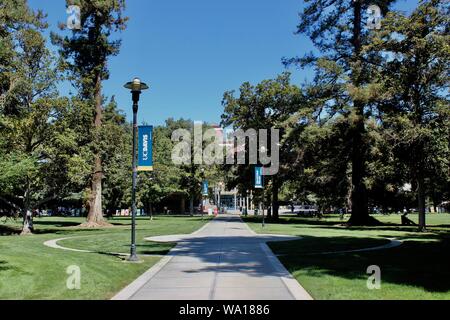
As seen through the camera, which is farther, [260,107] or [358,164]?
[260,107]

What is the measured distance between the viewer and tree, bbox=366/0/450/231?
26938 millimetres

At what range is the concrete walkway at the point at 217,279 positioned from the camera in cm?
888

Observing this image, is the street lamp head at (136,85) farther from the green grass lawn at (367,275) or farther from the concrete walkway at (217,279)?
the green grass lawn at (367,275)

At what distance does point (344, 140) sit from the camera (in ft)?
121

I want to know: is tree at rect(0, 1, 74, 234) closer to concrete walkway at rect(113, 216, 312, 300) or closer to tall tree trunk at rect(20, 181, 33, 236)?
tall tree trunk at rect(20, 181, 33, 236)

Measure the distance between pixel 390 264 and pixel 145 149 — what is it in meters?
8.15

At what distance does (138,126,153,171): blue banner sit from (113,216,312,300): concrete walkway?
298cm

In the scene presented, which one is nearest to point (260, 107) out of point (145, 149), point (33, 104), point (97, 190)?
point (97, 190)

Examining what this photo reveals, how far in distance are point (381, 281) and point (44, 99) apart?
76.7ft

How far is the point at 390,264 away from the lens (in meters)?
12.7

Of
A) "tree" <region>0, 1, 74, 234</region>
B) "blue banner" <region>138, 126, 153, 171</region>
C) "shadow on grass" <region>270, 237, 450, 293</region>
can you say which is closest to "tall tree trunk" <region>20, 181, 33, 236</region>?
"tree" <region>0, 1, 74, 234</region>

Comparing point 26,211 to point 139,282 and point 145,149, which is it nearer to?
point 145,149
